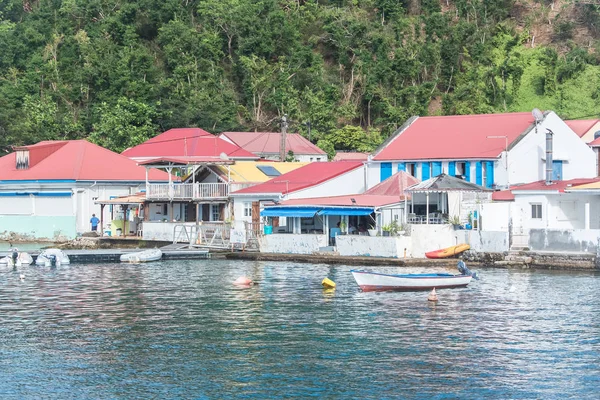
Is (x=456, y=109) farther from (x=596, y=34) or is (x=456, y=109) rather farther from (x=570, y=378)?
(x=570, y=378)

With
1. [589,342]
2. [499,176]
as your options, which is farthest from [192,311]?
[499,176]

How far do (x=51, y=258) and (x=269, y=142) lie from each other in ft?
116

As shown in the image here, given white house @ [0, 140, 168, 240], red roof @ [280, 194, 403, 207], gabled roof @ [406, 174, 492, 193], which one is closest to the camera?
gabled roof @ [406, 174, 492, 193]

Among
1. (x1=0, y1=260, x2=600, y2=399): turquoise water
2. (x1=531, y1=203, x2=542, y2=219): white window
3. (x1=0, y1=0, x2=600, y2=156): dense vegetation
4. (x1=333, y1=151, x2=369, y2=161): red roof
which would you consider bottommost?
(x1=0, y1=260, x2=600, y2=399): turquoise water

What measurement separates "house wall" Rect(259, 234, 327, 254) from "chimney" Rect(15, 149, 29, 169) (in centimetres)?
2483

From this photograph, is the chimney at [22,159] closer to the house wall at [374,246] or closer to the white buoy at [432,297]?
the house wall at [374,246]

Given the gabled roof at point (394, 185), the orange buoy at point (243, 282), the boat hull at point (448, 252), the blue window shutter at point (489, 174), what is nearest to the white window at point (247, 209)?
the gabled roof at point (394, 185)

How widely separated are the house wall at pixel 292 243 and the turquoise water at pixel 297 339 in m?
7.86

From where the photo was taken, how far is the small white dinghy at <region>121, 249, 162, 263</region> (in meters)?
53.3

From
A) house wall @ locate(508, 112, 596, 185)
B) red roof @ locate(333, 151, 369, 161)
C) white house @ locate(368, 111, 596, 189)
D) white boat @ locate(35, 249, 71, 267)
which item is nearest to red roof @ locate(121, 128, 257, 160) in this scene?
red roof @ locate(333, 151, 369, 161)

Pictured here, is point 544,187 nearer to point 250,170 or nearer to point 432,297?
point 432,297

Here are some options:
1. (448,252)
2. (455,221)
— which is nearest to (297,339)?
(448,252)

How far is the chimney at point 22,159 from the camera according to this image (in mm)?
71000

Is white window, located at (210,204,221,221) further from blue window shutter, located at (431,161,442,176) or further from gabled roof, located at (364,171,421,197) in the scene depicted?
blue window shutter, located at (431,161,442,176)
